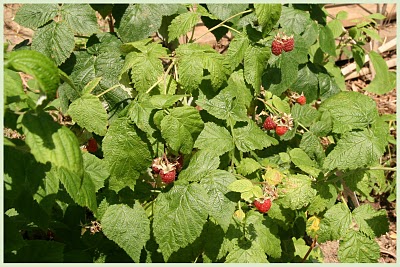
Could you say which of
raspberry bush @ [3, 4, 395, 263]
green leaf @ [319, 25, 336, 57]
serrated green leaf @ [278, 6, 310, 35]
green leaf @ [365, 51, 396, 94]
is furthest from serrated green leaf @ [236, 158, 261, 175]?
green leaf @ [365, 51, 396, 94]

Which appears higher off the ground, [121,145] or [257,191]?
[121,145]

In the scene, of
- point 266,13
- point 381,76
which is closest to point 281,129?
point 266,13

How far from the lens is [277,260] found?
2258 millimetres

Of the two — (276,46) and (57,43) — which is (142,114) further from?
(276,46)

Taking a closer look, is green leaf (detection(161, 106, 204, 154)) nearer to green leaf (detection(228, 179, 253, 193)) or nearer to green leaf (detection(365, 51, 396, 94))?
green leaf (detection(228, 179, 253, 193))

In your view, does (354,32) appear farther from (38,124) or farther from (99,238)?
(38,124)

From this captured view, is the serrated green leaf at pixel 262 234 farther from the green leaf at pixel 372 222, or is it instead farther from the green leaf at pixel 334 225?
the green leaf at pixel 372 222

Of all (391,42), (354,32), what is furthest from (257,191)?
(391,42)

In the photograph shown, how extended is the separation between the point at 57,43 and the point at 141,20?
313 mm

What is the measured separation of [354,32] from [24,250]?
210cm

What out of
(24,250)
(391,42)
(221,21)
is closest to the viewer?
(24,250)

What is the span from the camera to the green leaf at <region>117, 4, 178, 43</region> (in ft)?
6.28

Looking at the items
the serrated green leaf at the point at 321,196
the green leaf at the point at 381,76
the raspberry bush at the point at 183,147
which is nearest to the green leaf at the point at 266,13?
the raspberry bush at the point at 183,147

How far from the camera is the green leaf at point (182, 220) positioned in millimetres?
1634
